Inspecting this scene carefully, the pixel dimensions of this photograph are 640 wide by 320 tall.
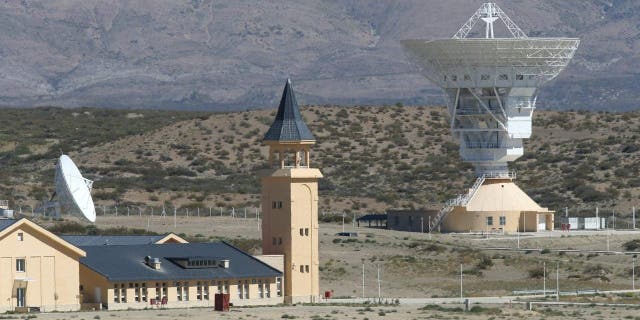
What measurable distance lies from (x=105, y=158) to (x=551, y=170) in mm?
36194

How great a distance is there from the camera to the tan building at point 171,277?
232 feet

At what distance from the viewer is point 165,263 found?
2886 inches

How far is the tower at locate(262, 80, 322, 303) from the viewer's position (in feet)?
250

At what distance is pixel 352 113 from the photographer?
171 m

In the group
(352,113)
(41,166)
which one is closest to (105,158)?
(41,166)

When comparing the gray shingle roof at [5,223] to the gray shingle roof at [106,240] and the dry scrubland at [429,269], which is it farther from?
the gray shingle roof at [106,240]

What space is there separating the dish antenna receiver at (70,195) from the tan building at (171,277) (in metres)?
7.89

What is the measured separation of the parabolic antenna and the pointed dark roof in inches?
393

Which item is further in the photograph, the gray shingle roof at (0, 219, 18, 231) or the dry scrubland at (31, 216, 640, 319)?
the gray shingle roof at (0, 219, 18, 231)

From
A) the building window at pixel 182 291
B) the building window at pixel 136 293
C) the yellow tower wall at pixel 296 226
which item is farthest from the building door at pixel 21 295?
the yellow tower wall at pixel 296 226

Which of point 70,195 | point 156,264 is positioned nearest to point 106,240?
point 70,195

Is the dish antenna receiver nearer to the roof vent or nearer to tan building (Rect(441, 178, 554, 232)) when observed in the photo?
the roof vent

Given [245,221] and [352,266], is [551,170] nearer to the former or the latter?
[245,221]

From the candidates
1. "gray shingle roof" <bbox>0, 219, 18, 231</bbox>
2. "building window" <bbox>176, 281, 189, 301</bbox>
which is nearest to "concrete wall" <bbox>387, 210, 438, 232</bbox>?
"building window" <bbox>176, 281, 189, 301</bbox>
